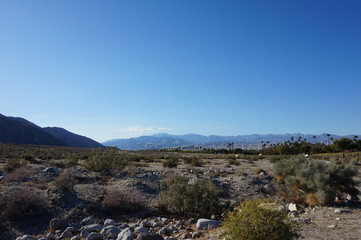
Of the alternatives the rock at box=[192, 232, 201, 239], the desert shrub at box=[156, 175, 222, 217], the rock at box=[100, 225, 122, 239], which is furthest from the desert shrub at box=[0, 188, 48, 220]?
the rock at box=[192, 232, 201, 239]

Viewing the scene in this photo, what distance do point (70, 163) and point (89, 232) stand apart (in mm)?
18720

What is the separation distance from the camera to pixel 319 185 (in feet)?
44.8

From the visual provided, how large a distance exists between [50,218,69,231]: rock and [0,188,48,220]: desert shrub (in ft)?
4.23

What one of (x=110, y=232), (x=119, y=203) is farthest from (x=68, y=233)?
(x=119, y=203)

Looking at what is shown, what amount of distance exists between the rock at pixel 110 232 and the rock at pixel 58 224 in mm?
2063

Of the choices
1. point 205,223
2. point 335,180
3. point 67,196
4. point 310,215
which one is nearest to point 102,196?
point 67,196

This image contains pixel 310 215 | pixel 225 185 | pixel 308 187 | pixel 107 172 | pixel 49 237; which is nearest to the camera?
pixel 49 237

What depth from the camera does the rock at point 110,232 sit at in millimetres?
9109

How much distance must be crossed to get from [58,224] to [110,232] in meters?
2.49

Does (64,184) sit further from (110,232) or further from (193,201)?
(193,201)

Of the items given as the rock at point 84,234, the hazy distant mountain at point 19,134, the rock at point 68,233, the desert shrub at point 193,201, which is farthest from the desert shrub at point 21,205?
the hazy distant mountain at point 19,134

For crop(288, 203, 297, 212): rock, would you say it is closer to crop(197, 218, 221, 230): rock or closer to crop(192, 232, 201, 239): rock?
crop(197, 218, 221, 230): rock

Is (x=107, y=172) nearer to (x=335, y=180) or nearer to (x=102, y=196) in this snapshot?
(x=102, y=196)

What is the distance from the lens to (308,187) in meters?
14.3
